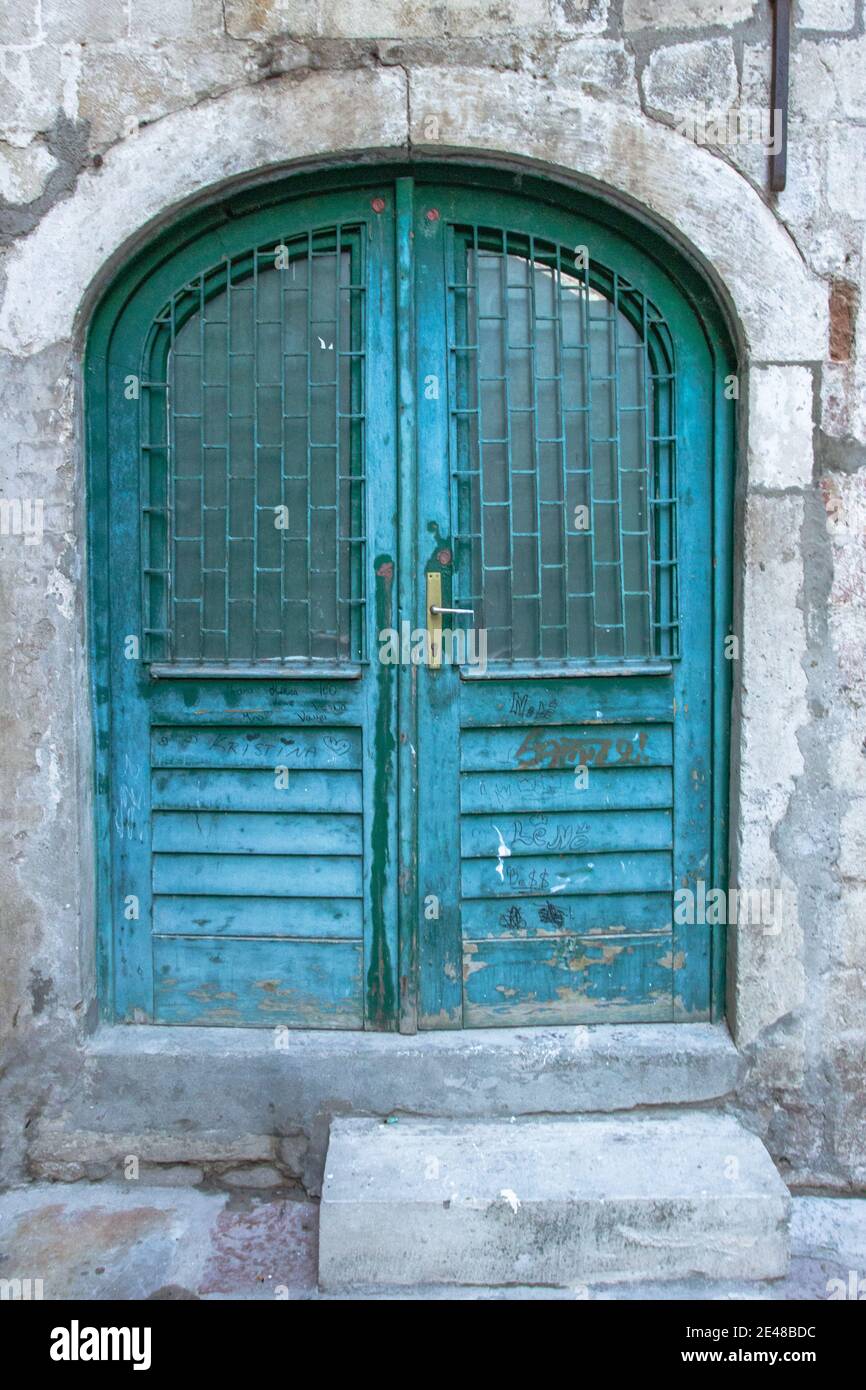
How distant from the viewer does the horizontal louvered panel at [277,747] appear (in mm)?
3475

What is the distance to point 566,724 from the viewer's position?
347cm

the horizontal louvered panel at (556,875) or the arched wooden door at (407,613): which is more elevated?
the arched wooden door at (407,613)

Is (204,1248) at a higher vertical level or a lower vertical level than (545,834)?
lower

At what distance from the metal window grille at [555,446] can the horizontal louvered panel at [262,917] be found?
0.94 m

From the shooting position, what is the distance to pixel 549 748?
3473mm

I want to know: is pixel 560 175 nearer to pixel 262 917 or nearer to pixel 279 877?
pixel 279 877

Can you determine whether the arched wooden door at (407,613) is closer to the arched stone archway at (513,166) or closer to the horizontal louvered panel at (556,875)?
the horizontal louvered panel at (556,875)

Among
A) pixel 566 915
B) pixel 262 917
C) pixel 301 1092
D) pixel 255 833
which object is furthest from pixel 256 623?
pixel 301 1092

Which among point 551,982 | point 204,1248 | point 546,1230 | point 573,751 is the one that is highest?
point 573,751

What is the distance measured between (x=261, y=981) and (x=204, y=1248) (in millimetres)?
758

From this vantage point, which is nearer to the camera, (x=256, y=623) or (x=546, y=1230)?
(x=546, y=1230)

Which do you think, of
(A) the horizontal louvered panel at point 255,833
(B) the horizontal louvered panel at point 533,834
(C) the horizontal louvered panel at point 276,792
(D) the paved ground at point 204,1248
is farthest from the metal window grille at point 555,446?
(D) the paved ground at point 204,1248

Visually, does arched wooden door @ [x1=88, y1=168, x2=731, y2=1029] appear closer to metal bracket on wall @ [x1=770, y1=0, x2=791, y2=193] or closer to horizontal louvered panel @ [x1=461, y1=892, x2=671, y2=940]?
horizontal louvered panel @ [x1=461, y1=892, x2=671, y2=940]

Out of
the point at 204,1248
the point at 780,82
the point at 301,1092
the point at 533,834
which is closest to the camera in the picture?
the point at 204,1248
